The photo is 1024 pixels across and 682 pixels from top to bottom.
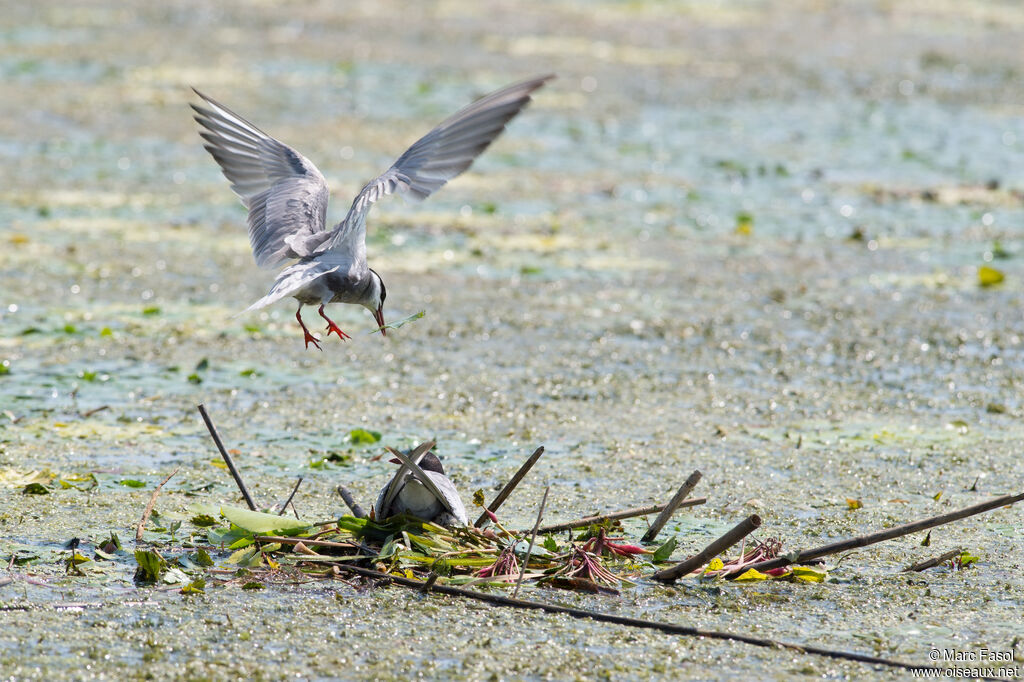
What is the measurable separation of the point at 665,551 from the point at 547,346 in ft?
9.78

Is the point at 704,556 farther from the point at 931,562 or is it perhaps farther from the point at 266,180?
the point at 266,180

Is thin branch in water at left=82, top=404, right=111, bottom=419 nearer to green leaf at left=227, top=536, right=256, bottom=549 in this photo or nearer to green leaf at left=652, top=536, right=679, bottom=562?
green leaf at left=227, top=536, right=256, bottom=549

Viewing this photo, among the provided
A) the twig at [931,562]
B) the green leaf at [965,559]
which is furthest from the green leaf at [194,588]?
the green leaf at [965,559]

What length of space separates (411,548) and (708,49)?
1457 cm

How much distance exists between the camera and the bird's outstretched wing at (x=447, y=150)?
4.54m

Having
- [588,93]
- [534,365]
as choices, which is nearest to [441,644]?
[534,365]

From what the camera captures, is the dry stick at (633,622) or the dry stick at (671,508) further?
the dry stick at (671,508)

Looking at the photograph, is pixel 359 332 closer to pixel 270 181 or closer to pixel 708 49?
pixel 270 181

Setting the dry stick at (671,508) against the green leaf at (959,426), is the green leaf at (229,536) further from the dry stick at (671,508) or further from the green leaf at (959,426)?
the green leaf at (959,426)

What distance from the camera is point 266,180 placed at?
5.23 metres

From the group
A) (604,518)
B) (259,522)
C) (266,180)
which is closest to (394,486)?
(259,522)

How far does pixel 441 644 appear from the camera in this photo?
387 centimetres

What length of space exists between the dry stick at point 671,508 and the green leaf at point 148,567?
1.58m

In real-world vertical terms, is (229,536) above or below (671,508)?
below
